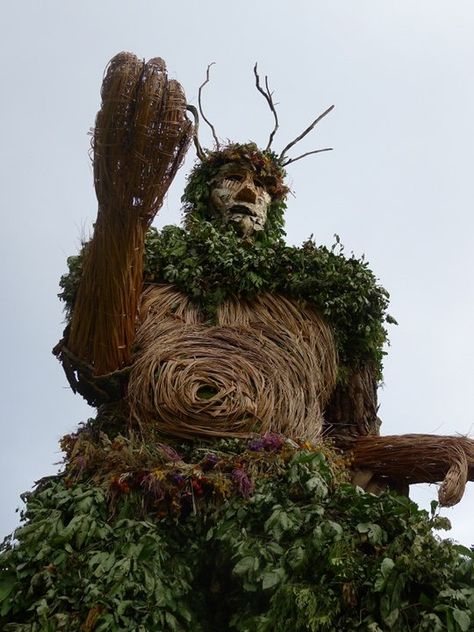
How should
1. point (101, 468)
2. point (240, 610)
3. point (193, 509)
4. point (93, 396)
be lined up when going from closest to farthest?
point (240, 610) → point (193, 509) → point (101, 468) → point (93, 396)

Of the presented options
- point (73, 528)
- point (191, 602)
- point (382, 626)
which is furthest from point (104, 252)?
point (382, 626)

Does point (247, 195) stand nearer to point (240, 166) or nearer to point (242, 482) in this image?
point (240, 166)

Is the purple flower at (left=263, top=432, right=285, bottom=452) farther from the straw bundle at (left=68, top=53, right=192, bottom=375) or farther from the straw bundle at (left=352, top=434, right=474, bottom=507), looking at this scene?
the straw bundle at (left=352, top=434, right=474, bottom=507)

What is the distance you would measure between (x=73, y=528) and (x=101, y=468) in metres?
0.46

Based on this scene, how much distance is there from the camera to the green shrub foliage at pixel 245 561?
360cm

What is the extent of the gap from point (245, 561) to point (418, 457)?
5.63ft

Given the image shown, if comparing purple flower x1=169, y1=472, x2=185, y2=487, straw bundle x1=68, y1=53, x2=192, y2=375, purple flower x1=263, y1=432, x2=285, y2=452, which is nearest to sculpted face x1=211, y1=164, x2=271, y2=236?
straw bundle x1=68, y1=53, x2=192, y2=375

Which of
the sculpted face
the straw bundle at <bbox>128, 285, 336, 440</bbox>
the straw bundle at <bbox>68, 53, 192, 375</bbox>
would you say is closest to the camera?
the straw bundle at <bbox>68, 53, 192, 375</bbox>

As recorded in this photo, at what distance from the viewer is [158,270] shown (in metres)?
5.48

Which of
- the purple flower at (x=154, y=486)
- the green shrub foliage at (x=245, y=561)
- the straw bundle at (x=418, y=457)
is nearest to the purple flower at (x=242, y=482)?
the green shrub foliage at (x=245, y=561)

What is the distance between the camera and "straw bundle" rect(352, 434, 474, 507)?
5.11m

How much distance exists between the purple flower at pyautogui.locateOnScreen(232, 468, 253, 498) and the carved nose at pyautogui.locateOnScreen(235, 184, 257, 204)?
244cm

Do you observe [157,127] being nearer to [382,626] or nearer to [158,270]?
[158,270]

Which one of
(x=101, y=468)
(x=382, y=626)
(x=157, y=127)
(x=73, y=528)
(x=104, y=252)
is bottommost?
(x=382, y=626)
